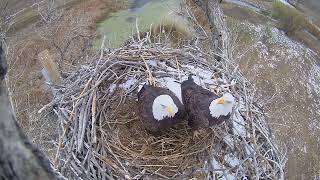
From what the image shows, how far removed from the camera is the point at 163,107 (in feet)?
11.7

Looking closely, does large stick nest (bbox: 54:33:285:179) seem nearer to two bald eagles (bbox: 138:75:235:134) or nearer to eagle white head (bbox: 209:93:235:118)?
two bald eagles (bbox: 138:75:235:134)

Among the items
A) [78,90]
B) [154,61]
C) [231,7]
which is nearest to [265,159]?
[154,61]

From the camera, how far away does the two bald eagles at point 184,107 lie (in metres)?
3.55

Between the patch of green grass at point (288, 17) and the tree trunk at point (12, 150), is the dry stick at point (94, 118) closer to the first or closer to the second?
the tree trunk at point (12, 150)

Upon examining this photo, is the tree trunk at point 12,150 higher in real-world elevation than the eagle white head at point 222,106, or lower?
higher

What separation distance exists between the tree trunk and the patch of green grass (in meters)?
9.70

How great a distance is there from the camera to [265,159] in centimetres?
370

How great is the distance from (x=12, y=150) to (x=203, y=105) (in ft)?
7.80

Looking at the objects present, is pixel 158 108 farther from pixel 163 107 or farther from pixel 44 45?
pixel 44 45

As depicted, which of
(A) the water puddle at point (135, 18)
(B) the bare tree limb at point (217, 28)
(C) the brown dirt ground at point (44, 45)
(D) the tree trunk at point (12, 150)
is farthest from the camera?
(A) the water puddle at point (135, 18)

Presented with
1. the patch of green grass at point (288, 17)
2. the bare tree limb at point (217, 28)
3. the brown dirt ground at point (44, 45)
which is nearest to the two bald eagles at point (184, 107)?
the bare tree limb at point (217, 28)

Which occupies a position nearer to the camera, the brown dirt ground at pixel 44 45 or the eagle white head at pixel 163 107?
the eagle white head at pixel 163 107

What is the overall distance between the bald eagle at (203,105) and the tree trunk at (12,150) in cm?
220

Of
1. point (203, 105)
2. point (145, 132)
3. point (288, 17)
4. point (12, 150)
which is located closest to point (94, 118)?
point (145, 132)
